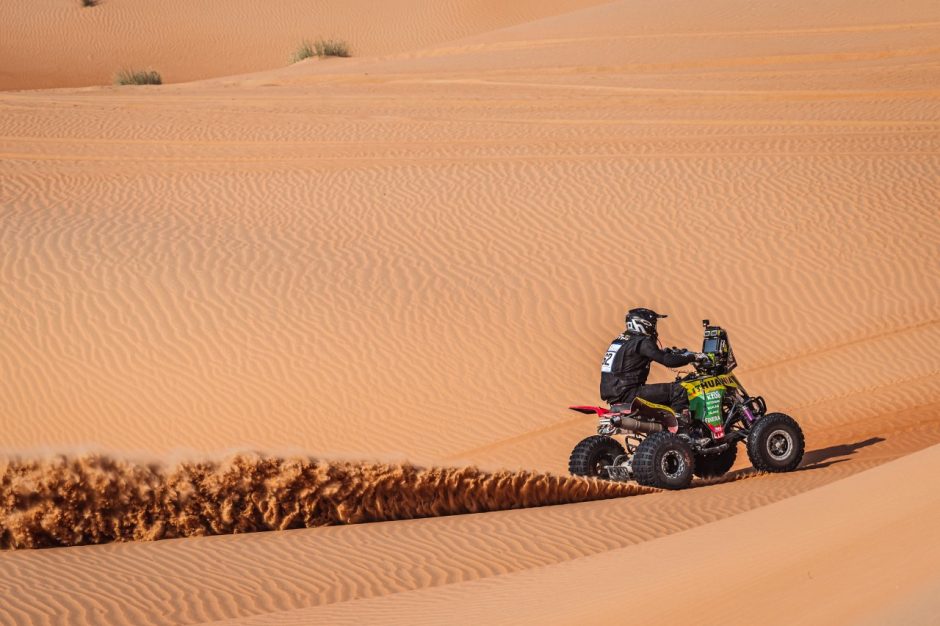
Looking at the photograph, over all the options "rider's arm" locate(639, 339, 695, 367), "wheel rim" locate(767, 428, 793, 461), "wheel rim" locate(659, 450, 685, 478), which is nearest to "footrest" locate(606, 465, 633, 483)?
"wheel rim" locate(659, 450, 685, 478)

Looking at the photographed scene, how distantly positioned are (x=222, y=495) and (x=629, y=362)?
3.40 m

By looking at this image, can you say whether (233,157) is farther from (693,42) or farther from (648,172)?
(693,42)

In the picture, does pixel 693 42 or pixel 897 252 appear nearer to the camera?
pixel 897 252

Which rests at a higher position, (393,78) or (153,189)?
(393,78)

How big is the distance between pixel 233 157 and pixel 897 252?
11.6 m

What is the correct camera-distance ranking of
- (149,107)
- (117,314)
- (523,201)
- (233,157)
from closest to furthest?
(117,314) < (523,201) < (233,157) < (149,107)

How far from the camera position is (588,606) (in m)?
4.84

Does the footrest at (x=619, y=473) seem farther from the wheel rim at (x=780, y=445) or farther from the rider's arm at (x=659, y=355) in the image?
the wheel rim at (x=780, y=445)

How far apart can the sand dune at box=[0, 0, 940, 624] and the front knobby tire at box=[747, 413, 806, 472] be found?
0.25 m

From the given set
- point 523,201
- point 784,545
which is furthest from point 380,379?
point 784,545

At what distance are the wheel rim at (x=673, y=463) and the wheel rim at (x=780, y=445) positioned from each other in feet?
2.96

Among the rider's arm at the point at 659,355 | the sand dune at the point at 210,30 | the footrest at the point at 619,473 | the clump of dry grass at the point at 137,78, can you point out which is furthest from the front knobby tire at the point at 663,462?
the sand dune at the point at 210,30

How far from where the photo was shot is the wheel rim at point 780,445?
9.48 m

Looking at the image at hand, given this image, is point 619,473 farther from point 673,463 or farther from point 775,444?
point 775,444
